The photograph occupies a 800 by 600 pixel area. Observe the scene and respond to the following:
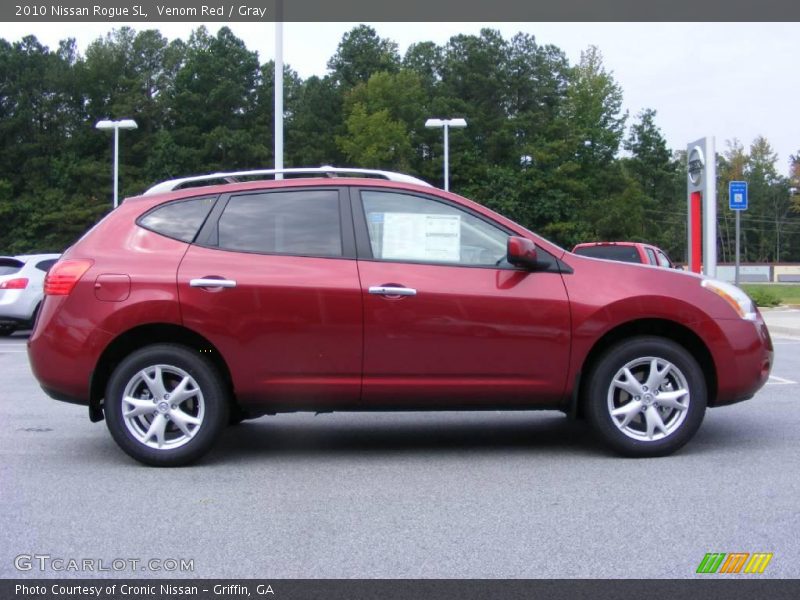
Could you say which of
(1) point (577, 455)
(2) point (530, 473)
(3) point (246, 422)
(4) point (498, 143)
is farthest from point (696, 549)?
(4) point (498, 143)

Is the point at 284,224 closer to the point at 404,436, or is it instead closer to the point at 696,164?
the point at 404,436

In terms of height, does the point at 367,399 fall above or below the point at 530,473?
above

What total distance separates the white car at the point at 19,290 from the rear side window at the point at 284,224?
11324 millimetres

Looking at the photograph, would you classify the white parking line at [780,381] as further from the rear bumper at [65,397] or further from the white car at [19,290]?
the white car at [19,290]

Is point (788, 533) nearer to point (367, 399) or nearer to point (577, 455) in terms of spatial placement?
point (577, 455)

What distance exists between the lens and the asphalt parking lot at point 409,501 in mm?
4105

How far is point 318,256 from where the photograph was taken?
585 centimetres

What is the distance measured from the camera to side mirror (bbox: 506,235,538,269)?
565cm

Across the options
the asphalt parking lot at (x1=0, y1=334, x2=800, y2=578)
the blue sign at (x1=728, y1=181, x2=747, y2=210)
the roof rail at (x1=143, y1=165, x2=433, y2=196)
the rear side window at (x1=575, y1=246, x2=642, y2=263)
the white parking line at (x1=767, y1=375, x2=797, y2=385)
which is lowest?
the asphalt parking lot at (x1=0, y1=334, x2=800, y2=578)

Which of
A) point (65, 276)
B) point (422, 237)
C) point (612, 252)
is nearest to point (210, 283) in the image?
point (65, 276)

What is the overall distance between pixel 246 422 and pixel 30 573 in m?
3.67

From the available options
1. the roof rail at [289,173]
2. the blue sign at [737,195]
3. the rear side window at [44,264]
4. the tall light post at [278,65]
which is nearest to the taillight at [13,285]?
the rear side window at [44,264]

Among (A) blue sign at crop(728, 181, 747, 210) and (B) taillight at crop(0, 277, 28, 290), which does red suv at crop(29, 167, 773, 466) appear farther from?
(A) blue sign at crop(728, 181, 747, 210)
